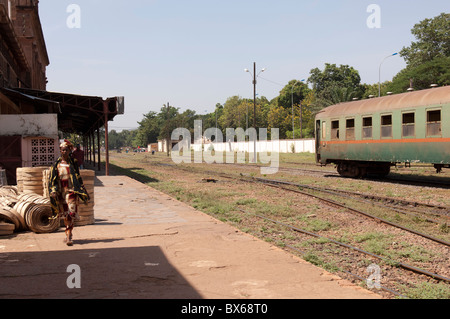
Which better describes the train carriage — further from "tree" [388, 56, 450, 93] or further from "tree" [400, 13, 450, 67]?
"tree" [400, 13, 450, 67]

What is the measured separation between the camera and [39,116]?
17422 millimetres

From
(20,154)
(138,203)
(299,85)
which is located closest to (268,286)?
(138,203)

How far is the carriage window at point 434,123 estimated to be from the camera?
1509 centimetres

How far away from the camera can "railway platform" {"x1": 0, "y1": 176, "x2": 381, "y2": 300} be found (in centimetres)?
457

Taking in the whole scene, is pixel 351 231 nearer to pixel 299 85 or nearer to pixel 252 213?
pixel 252 213

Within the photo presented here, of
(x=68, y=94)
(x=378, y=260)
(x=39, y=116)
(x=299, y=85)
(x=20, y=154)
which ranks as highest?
(x=299, y=85)

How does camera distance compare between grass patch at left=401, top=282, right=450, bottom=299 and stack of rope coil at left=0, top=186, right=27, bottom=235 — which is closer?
grass patch at left=401, top=282, right=450, bottom=299

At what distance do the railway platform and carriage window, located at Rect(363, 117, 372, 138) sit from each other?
37.6 ft

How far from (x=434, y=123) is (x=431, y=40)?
2301 inches

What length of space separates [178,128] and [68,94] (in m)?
79.5

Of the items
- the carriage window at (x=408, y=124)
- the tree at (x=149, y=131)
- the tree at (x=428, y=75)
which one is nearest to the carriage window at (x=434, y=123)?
the carriage window at (x=408, y=124)

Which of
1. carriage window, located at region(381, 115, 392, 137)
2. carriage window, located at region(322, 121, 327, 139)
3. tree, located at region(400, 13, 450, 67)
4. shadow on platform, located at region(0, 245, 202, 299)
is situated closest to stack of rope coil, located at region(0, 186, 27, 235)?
shadow on platform, located at region(0, 245, 202, 299)

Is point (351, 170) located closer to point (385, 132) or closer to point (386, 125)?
point (385, 132)

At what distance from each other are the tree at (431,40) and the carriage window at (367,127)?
52.7 m
